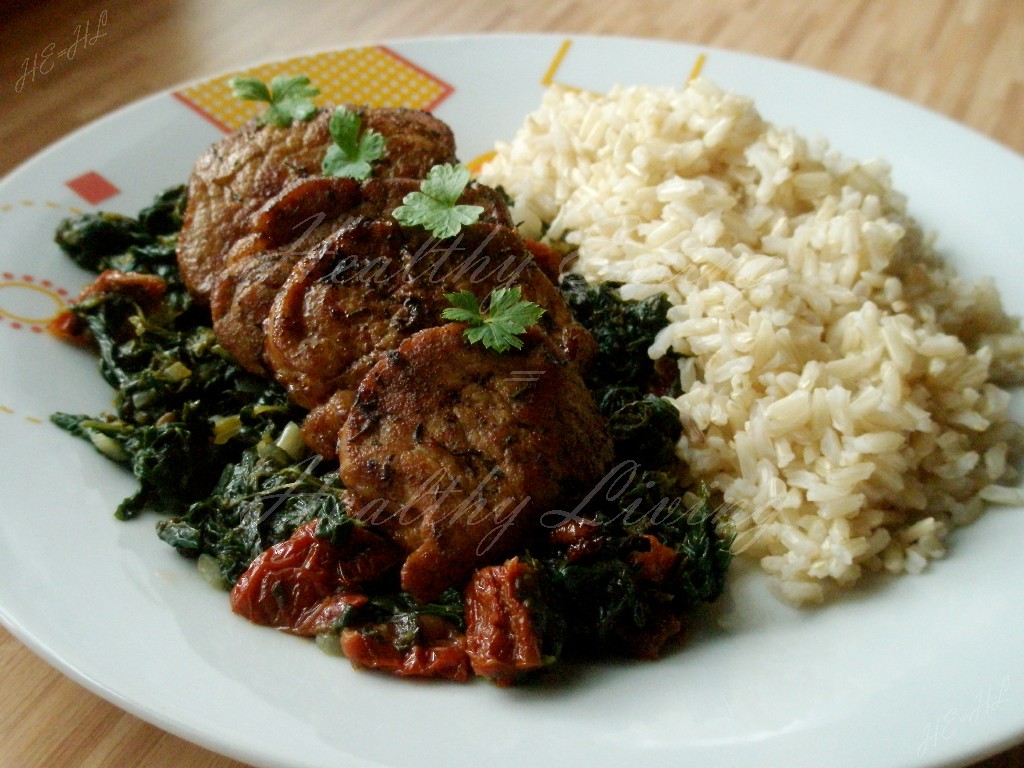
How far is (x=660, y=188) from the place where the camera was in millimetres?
4824

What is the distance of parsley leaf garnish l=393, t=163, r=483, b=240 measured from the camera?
3.94m

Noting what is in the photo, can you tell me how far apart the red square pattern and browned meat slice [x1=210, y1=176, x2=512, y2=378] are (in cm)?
145

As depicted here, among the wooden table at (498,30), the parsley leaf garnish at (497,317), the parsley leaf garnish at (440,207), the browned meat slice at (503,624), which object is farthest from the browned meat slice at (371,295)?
the wooden table at (498,30)

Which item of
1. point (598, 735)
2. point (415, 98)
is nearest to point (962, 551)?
point (598, 735)

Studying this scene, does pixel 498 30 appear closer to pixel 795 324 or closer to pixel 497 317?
pixel 795 324

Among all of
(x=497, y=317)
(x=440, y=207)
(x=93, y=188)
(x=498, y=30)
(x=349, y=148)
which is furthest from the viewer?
(x=498, y=30)

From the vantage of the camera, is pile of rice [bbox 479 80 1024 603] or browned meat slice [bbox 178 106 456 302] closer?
pile of rice [bbox 479 80 1024 603]

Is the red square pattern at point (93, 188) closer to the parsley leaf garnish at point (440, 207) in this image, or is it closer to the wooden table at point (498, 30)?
the wooden table at point (498, 30)

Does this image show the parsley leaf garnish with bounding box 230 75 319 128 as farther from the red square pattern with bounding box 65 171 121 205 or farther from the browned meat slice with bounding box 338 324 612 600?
the browned meat slice with bounding box 338 324 612 600

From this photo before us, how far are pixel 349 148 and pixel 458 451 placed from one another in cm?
197

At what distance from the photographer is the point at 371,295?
151 inches

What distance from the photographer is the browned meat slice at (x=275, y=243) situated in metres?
4.04

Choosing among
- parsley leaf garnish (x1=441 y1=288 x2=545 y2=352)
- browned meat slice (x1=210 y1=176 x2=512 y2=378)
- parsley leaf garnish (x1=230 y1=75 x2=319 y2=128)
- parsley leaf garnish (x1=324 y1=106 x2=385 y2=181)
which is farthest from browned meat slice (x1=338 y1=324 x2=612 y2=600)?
parsley leaf garnish (x1=230 y1=75 x2=319 y2=128)

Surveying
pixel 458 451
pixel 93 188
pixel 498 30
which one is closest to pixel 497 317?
pixel 458 451
